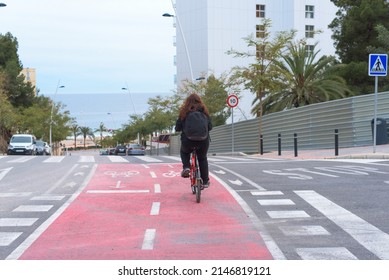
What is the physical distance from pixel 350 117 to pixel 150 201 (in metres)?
17.6

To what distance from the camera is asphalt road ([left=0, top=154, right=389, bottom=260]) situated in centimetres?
631

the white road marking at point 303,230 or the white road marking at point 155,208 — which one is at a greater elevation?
the white road marking at point 155,208

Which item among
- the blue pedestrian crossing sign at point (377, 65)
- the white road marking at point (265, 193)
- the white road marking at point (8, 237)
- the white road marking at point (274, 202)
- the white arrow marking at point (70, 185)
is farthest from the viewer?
the blue pedestrian crossing sign at point (377, 65)

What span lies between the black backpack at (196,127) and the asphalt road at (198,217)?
114 centimetres

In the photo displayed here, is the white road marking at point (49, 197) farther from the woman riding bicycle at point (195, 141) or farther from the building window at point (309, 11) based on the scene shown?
the building window at point (309, 11)

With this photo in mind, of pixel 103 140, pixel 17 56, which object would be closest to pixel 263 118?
pixel 17 56

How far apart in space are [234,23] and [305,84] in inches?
1505

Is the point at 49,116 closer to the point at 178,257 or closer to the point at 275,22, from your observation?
the point at 275,22

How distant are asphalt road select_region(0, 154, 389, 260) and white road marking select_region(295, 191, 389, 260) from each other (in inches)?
0.5

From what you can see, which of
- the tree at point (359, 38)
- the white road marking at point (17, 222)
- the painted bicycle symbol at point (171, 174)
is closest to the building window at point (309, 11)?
the tree at point (359, 38)

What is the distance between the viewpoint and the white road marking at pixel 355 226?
6368 millimetres

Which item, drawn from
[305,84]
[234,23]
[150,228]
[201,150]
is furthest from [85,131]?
[150,228]

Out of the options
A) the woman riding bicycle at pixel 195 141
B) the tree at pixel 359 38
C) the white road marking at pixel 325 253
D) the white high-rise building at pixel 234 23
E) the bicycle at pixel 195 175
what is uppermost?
the white high-rise building at pixel 234 23

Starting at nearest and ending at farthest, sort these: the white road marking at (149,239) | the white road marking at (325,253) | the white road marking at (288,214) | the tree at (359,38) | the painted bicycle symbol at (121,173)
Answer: the white road marking at (325,253), the white road marking at (149,239), the white road marking at (288,214), the painted bicycle symbol at (121,173), the tree at (359,38)
